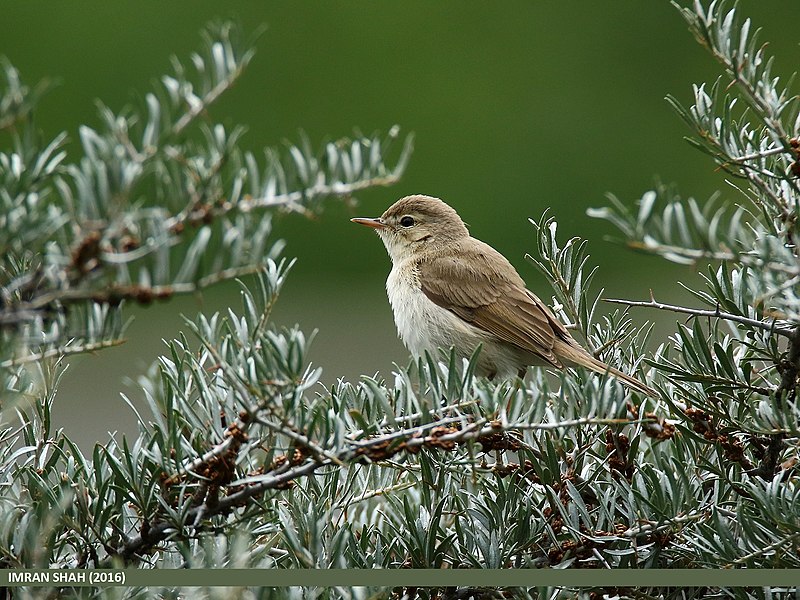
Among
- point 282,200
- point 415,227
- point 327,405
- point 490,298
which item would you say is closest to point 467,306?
point 490,298

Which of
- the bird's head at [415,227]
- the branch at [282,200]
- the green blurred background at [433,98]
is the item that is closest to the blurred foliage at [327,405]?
the branch at [282,200]

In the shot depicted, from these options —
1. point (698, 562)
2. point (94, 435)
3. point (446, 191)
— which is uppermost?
point (446, 191)

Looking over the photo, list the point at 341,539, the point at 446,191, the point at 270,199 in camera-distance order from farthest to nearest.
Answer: the point at 446,191 → the point at 341,539 → the point at 270,199

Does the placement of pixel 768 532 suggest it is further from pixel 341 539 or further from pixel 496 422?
pixel 341 539

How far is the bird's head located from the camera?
3.01 m

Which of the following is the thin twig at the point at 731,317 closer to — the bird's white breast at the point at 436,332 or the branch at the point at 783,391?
the branch at the point at 783,391

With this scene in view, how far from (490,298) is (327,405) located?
5.02 feet

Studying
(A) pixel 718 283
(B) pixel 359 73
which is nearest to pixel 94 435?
(B) pixel 359 73

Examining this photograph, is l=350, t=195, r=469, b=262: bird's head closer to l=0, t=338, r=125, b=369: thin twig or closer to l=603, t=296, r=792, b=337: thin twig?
l=603, t=296, r=792, b=337: thin twig

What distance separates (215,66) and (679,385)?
0.72 m

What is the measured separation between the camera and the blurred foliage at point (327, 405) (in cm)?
84

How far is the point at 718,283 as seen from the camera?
120 cm

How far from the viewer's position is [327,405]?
1178 millimetres

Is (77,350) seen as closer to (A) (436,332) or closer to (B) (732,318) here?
(B) (732,318)
